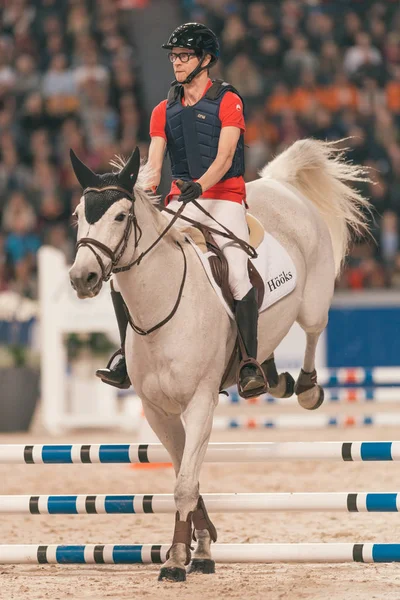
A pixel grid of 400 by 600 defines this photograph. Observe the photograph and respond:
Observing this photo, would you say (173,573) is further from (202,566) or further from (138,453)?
(138,453)

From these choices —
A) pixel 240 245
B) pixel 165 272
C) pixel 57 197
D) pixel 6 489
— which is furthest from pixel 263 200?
pixel 57 197

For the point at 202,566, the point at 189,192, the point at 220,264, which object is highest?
the point at 189,192

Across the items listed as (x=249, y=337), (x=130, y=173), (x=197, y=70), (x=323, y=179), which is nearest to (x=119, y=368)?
(x=249, y=337)

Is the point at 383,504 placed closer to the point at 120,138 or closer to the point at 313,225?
the point at 313,225

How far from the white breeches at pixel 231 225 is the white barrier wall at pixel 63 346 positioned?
5948 mm

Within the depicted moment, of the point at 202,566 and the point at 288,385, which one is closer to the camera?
the point at 202,566

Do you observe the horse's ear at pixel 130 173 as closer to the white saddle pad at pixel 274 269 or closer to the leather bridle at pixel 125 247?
the leather bridle at pixel 125 247

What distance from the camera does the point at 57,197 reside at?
15320 mm

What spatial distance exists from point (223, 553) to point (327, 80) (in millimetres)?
12135

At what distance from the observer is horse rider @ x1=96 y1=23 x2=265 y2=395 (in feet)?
18.7

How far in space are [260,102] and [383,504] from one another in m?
11.7

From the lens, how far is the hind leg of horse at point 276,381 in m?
6.78

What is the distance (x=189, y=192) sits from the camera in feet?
18.0

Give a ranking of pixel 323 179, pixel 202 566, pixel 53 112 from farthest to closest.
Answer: pixel 53 112 → pixel 323 179 → pixel 202 566
